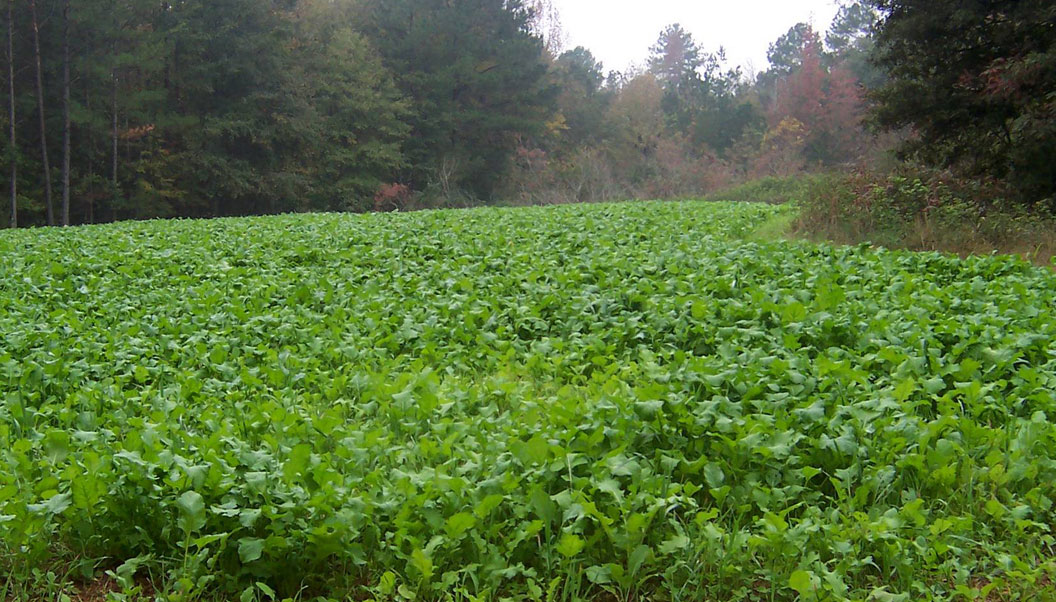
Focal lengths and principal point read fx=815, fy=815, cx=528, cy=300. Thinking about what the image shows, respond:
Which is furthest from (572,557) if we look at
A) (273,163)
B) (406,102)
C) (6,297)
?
(406,102)

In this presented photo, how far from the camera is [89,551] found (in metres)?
3.13

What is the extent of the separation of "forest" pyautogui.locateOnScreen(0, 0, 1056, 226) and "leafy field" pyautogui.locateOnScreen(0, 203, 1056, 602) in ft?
14.3

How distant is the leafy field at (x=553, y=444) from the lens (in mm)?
2969

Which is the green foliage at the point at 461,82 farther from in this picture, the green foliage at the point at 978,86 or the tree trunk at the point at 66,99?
the green foliage at the point at 978,86

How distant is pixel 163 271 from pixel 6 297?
1992 millimetres

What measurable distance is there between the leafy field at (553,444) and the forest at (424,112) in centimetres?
437

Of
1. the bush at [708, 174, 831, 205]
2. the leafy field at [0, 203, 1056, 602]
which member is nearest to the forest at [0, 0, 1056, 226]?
the bush at [708, 174, 831, 205]

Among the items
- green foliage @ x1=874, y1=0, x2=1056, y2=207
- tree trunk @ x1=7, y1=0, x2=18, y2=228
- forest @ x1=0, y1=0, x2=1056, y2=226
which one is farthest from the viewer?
tree trunk @ x1=7, y1=0, x2=18, y2=228

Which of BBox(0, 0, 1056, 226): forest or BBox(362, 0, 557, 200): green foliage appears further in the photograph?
BBox(362, 0, 557, 200): green foliage

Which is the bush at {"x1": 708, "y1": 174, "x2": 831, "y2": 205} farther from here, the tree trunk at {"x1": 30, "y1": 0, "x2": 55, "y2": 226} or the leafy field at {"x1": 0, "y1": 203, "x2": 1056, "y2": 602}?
the leafy field at {"x1": 0, "y1": 203, "x2": 1056, "y2": 602}

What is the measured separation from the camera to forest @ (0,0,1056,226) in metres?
11.2

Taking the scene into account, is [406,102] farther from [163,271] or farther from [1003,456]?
→ [1003,456]

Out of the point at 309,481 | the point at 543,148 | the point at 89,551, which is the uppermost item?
the point at 543,148

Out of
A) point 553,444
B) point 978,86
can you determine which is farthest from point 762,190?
point 553,444
